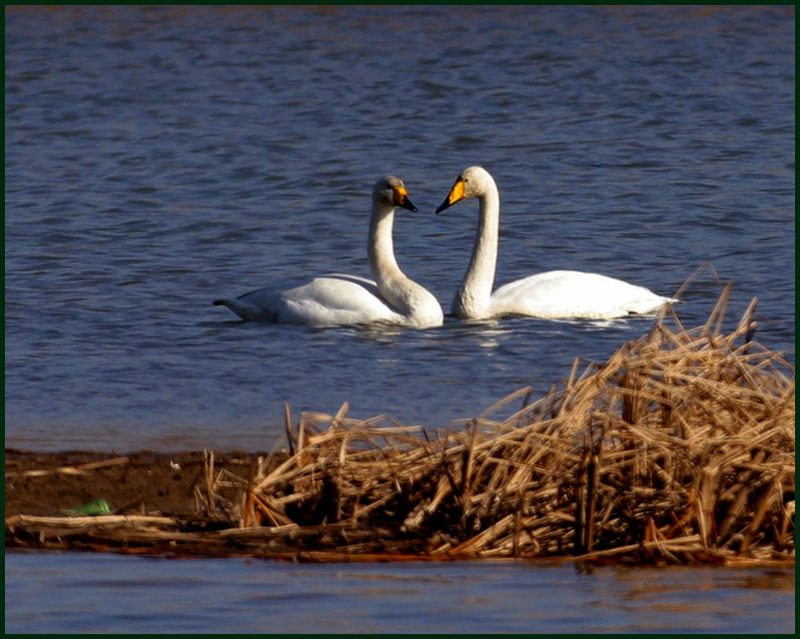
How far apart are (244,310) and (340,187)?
17.9ft

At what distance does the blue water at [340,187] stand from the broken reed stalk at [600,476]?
0.66 metres

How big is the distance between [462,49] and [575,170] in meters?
7.77

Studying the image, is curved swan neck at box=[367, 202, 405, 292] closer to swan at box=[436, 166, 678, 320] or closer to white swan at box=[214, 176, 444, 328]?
white swan at box=[214, 176, 444, 328]

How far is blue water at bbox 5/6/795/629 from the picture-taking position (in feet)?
31.8

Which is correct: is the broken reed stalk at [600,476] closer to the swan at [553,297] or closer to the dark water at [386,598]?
the dark water at [386,598]

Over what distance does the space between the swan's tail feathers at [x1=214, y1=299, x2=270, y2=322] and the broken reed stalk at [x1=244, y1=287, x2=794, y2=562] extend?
537 centimetres

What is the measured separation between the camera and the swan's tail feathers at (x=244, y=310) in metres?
11.5

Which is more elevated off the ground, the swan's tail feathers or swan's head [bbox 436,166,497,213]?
swan's head [bbox 436,166,497,213]

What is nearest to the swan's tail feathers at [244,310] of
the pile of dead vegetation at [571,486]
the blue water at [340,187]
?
the blue water at [340,187]

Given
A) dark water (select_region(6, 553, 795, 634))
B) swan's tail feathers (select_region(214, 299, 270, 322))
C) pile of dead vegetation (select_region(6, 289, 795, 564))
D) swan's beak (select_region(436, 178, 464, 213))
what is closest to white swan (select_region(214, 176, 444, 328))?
swan's tail feathers (select_region(214, 299, 270, 322))

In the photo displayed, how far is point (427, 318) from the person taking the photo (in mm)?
11602

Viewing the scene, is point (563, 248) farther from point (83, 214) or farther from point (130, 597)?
point (130, 597)

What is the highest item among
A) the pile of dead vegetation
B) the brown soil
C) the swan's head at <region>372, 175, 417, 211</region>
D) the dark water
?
the swan's head at <region>372, 175, 417, 211</region>

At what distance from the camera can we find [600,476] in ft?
19.2
